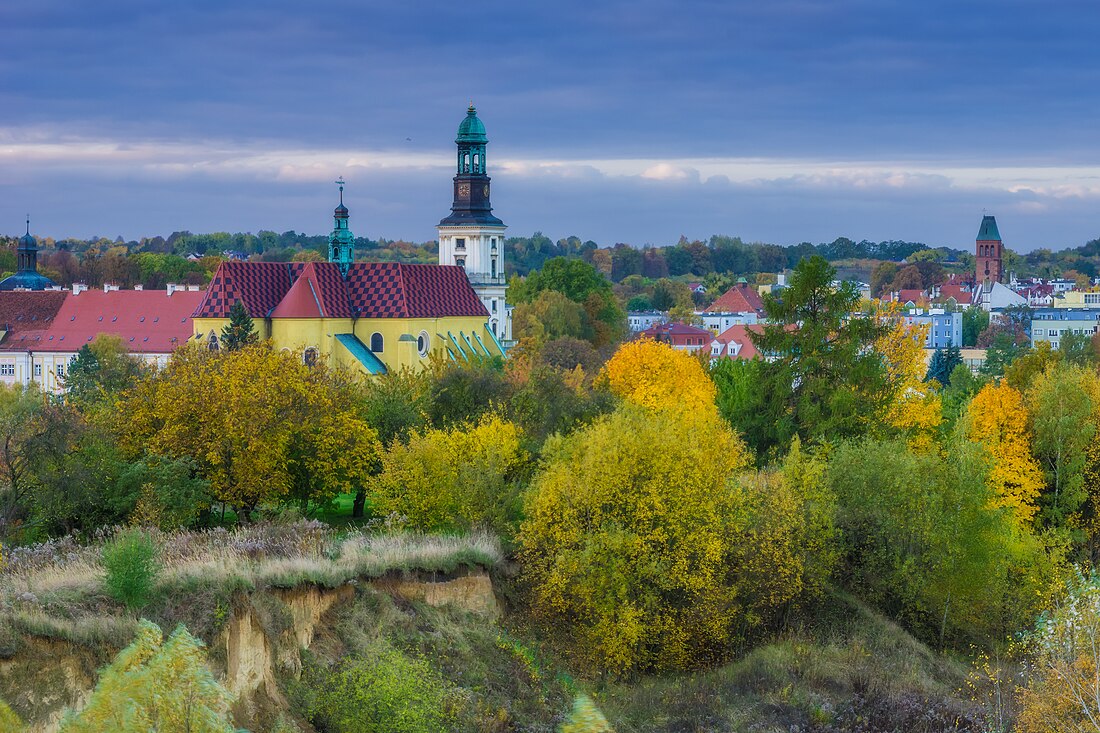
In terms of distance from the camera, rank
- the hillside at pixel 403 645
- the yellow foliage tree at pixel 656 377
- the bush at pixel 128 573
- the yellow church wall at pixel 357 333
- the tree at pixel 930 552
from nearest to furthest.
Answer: the hillside at pixel 403 645 < the bush at pixel 128 573 < the tree at pixel 930 552 < the yellow foliage tree at pixel 656 377 < the yellow church wall at pixel 357 333

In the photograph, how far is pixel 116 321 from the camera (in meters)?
105

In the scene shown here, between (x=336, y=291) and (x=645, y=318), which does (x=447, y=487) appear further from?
(x=645, y=318)

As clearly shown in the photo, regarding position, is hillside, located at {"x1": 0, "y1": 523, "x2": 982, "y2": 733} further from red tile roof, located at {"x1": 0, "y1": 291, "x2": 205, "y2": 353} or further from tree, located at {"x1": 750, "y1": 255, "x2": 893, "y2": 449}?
red tile roof, located at {"x1": 0, "y1": 291, "x2": 205, "y2": 353}

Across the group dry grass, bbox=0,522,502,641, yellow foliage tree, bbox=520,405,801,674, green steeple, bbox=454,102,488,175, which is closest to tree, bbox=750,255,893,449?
yellow foliage tree, bbox=520,405,801,674

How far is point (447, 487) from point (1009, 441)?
2082 centimetres

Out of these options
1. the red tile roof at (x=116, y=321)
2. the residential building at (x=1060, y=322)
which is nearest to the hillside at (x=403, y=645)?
the red tile roof at (x=116, y=321)

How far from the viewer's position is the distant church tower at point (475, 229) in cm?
9531

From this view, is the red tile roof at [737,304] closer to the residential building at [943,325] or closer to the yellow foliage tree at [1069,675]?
the residential building at [943,325]

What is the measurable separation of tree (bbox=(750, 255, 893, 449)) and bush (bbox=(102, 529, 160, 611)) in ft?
81.9

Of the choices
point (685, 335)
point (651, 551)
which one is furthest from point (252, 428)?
point (685, 335)

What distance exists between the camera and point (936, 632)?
1384 inches

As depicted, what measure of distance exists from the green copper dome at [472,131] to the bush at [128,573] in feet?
238

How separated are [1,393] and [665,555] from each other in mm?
46707

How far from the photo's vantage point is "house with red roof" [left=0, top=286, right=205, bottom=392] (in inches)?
4080
